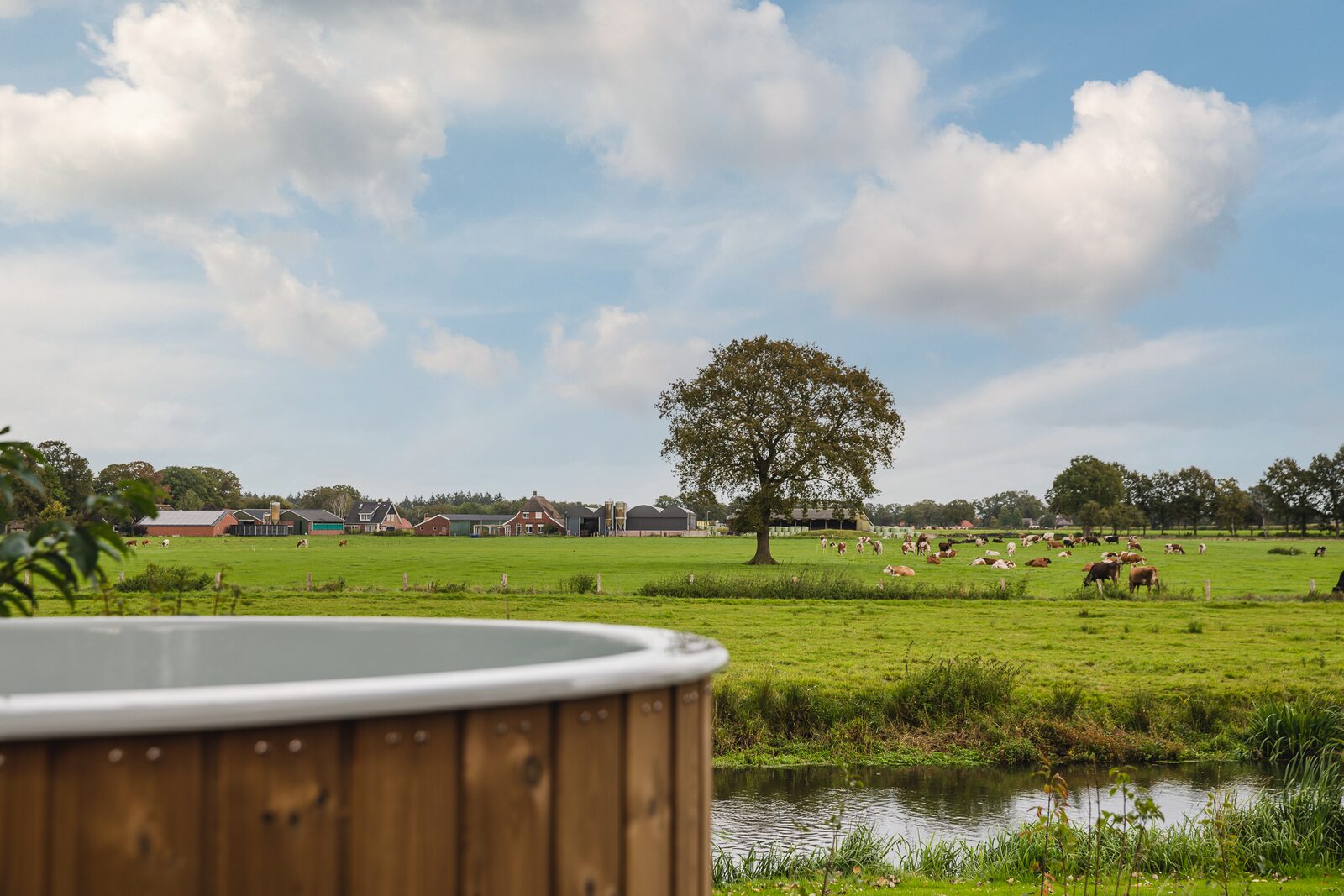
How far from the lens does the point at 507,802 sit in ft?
6.91

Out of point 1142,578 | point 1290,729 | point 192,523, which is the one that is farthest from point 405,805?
point 192,523

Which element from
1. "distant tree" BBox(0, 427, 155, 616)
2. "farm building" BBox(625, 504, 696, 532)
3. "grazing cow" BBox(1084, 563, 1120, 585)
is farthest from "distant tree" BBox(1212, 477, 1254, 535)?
"distant tree" BBox(0, 427, 155, 616)

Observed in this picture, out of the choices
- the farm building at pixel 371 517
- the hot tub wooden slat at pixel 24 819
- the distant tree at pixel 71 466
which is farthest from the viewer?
the farm building at pixel 371 517

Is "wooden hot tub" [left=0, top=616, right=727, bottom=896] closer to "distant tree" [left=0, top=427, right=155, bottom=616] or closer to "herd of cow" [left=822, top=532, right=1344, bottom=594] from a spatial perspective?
"distant tree" [left=0, top=427, right=155, bottom=616]

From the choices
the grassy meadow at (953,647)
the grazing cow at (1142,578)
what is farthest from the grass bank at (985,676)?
the grazing cow at (1142,578)

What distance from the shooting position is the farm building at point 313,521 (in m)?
126

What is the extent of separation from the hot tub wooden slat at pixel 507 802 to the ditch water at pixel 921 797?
7.92 metres

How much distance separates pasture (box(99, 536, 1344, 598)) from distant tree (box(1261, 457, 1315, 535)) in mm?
52628

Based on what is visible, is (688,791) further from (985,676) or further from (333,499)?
(333,499)

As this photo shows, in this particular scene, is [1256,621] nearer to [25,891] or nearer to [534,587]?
[534,587]

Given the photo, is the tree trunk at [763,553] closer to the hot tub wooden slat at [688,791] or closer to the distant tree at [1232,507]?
the hot tub wooden slat at [688,791]

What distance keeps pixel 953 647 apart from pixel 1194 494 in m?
114

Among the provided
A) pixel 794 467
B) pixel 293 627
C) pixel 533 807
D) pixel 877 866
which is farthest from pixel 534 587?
pixel 533 807

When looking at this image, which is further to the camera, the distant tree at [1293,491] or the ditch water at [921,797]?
the distant tree at [1293,491]
